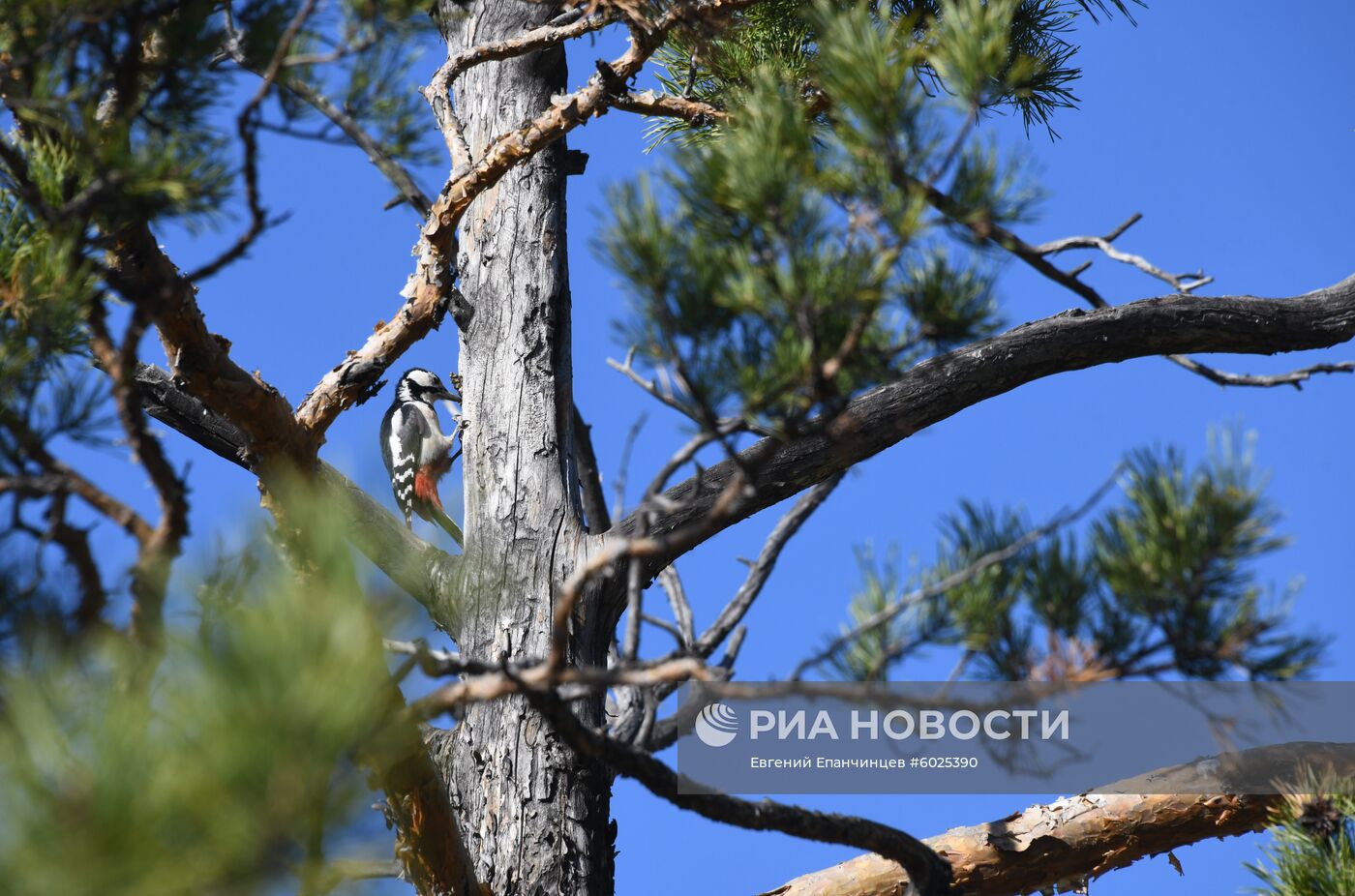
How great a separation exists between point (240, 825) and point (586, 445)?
2.63 meters

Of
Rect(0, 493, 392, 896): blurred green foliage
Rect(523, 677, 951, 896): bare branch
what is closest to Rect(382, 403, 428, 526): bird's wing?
Rect(523, 677, 951, 896): bare branch

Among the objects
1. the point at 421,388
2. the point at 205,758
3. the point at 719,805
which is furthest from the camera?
the point at 421,388

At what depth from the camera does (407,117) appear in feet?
5.27

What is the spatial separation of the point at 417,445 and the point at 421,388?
526mm

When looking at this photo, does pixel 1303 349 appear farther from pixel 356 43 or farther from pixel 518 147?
pixel 356 43

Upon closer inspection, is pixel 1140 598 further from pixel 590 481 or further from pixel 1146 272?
pixel 590 481

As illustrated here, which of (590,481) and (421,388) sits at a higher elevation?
(421,388)

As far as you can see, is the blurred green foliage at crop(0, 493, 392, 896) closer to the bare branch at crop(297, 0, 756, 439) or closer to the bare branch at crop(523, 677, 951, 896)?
the bare branch at crop(523, 677, 951, 896)

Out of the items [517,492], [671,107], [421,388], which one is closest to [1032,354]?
[671,107]

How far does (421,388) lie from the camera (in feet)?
16.2

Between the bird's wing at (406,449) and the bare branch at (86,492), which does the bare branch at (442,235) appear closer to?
the bare branch at (86,492)

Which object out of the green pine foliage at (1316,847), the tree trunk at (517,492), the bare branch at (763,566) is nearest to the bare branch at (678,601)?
the bare branch at (763,566)

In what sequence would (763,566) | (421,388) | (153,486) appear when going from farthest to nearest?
(421,388) → (763,566) → (153,486)

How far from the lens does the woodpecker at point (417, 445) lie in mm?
4234
